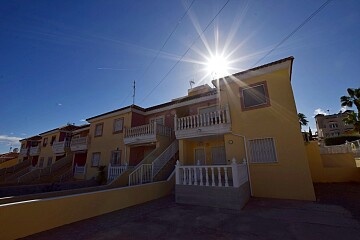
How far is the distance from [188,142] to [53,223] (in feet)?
30.8

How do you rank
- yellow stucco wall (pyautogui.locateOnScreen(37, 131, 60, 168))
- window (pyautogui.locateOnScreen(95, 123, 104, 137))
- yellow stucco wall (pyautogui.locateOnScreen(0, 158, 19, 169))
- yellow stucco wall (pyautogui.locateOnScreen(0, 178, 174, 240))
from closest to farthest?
yellow stucco wall (pyautogui.locateOnScreen(0, 178, 174, 240)) → window (pyautogui.locateOnScreen(95, 123, 104, 137)) → yellow stucco wall (pyautogui.locateOnScreen(37, 131, 60, 168)) → yellow stucco wall (pyautogui.locateOnScreen(0, 158, 19, 169))

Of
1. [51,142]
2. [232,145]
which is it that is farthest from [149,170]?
[51,142]

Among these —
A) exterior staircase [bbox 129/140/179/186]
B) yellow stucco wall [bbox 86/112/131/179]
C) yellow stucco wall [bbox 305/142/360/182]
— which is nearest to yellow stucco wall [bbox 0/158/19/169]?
yellow stucco wall [bbox 86/112/131/179]

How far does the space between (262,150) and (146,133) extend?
354 inches

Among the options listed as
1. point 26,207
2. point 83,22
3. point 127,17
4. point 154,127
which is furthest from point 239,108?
point 26,207

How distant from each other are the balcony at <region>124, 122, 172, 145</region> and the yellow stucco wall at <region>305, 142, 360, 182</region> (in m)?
11.3

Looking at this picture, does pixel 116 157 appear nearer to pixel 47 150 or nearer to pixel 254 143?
pixel 254 143

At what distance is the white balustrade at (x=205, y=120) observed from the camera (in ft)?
33.4

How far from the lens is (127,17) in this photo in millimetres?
8219

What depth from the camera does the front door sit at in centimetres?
1230

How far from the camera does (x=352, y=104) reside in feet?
72.1

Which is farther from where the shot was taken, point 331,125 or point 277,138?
point 331,125

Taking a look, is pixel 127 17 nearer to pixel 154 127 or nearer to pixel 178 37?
pixel 178 37

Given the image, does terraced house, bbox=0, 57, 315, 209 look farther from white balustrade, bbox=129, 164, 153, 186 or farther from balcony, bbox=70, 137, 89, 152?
balcony, bbox=70, 137, 89, 152
